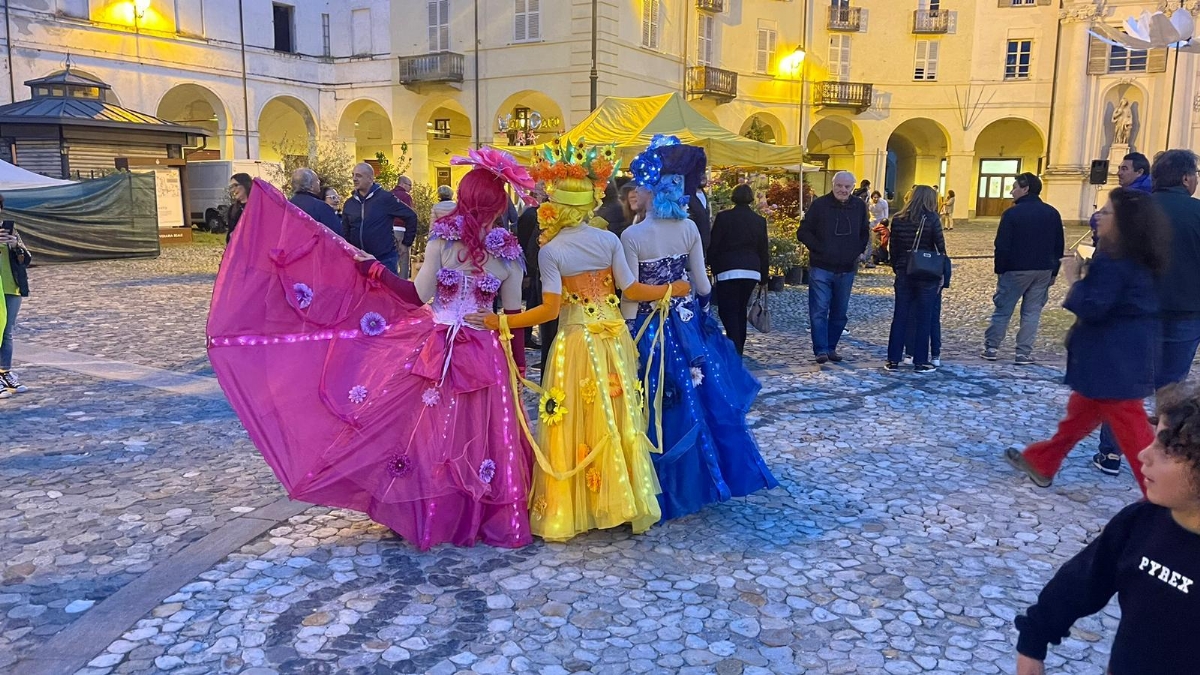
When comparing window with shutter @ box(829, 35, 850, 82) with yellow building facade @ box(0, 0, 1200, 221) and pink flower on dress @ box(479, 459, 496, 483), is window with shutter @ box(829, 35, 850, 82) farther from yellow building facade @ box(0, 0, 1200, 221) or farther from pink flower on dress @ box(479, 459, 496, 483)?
pink flower on dress @ box(479, 459, 496, 483)

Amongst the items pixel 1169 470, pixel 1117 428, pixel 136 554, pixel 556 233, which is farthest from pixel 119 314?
pixel 1169 470

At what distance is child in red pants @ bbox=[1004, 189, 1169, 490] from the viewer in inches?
166

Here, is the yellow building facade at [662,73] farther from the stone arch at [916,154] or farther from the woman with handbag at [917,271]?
the woman with handbag at [917,271]

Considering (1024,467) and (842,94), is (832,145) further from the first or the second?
(1024,467)

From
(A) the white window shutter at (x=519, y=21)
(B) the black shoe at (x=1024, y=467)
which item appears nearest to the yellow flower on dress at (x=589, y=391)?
(B) the black shoe at (x=1024, y=467)

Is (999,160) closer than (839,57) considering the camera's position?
No

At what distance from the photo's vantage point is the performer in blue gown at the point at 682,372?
4352 millimetres

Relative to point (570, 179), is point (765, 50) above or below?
above

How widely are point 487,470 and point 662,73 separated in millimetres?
26223

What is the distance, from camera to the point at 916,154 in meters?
38.0

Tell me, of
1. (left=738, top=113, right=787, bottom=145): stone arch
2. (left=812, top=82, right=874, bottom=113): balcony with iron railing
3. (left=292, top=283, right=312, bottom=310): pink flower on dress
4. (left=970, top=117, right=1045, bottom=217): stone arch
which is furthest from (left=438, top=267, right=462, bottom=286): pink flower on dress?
(left=970, top=117, right=1045, bottom=217): stone arch

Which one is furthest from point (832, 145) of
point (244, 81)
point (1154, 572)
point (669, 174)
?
point (1154, 572)

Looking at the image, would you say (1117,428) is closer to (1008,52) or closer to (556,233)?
(556,233)

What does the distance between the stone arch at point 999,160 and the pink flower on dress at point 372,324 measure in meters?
37.6
